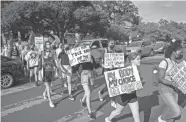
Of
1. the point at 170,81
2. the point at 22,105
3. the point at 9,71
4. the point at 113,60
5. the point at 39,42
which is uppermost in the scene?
the point at 39,42

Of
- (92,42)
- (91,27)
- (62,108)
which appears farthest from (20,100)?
(91,27)

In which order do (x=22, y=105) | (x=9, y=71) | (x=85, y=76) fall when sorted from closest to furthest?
(x=85, y=76) → (x=22, y=105) → (x=9, y=71)

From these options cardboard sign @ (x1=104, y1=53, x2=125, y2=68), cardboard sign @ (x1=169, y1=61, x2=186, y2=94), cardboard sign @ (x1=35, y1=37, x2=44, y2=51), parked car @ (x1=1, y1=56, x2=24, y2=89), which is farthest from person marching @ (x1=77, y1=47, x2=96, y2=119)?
cardboard sign @ (x1=35, y1=37, x2=44, y2=51)

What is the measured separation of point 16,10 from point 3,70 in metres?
11.3

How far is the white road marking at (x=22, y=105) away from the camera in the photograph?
16.2 ft

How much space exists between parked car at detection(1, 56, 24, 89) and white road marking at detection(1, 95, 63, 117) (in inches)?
95.2

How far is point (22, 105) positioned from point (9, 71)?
293 centimetres

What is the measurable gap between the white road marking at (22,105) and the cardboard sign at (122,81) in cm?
309

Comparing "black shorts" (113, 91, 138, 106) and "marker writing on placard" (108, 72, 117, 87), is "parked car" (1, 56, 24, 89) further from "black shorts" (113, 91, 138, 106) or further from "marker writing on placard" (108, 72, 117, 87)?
"black shorts" (113, 91, 138, 106)

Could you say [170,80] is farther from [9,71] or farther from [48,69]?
[9,71]

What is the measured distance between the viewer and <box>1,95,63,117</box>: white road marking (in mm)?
4950

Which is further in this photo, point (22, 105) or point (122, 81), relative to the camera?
point (22, 105)

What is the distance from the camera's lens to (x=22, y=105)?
538 cm

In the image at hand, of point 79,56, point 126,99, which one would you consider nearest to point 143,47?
point 79,56
